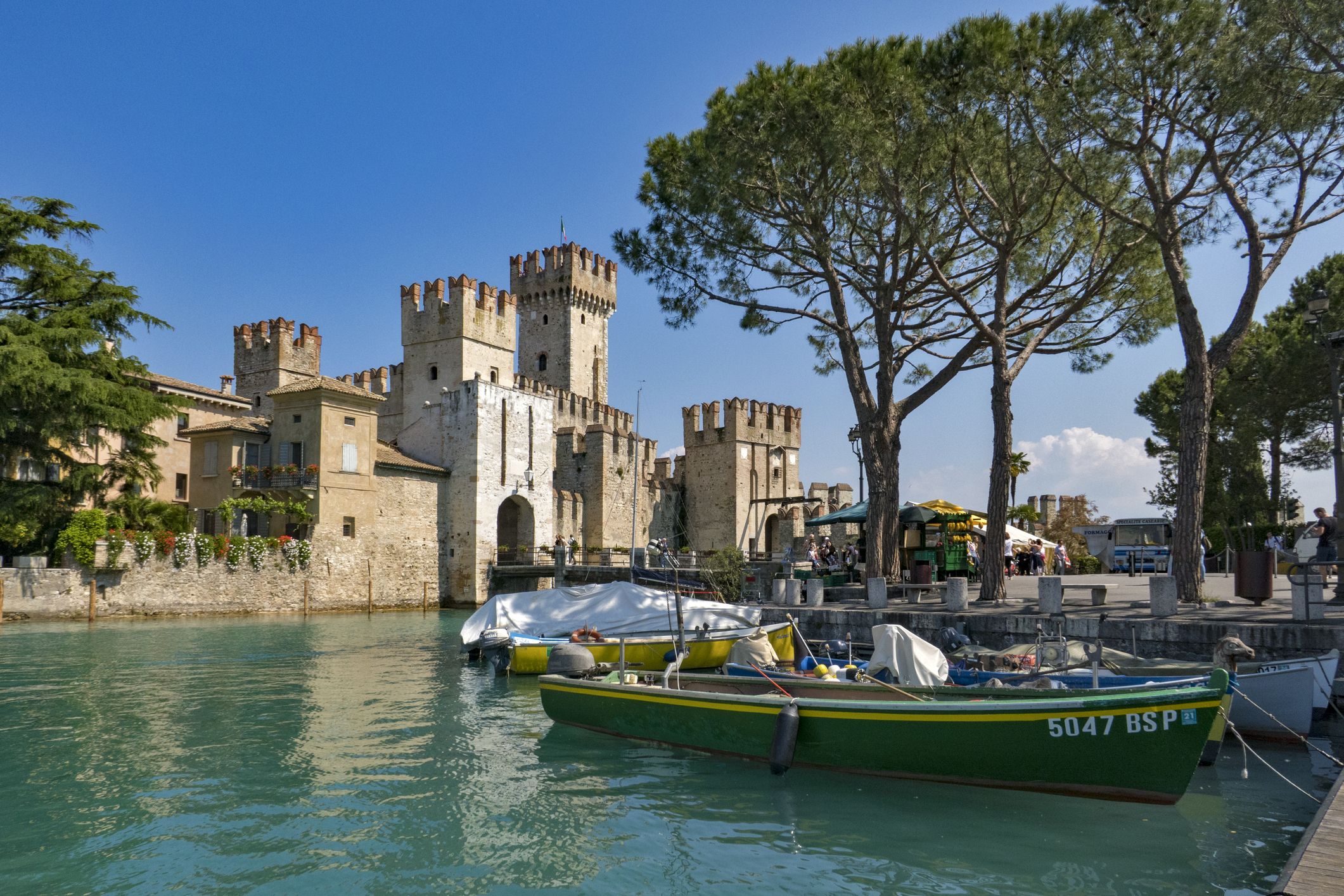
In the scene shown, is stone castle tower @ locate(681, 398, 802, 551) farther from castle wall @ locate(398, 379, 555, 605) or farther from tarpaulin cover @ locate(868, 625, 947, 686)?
tarpaulin cover @ locate(868, 625, 947, 686)

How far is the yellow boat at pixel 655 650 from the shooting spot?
1429 cm

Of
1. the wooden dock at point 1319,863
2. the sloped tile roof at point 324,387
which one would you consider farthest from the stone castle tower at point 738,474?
the wooden dock at point 1319,863

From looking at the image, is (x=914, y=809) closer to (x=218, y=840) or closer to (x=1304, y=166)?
(x=218, y=840)

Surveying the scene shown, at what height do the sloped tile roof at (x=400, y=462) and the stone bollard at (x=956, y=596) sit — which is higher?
the sloped tile roof at (x=400, y=462)

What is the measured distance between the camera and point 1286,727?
834 cm

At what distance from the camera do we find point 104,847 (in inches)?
243

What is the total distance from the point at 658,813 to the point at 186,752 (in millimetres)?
4909

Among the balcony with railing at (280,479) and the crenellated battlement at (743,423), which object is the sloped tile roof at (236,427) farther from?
the crenellated battlement at (743,423)

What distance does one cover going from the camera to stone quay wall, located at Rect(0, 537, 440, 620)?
75.2 feet

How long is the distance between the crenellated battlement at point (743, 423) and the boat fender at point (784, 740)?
33.5 m

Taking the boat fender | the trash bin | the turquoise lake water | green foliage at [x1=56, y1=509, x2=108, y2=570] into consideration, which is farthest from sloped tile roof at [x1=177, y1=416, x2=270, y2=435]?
the trash bin

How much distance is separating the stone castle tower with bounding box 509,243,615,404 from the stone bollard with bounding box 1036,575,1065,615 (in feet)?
117

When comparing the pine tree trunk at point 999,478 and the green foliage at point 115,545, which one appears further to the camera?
the green foliage at point 115,545

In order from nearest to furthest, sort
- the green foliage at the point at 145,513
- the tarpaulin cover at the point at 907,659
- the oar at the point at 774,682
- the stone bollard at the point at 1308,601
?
the oar at the point at 774,682 → the tarpaulin cover at the point at 907,659 → the stone bollard at the point at 1308,601 → the green foliage at the point at 145,513
